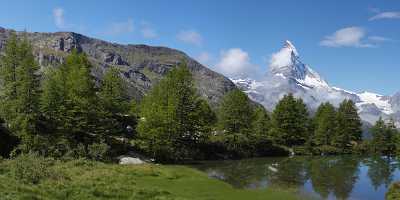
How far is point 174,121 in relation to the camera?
85312 mm

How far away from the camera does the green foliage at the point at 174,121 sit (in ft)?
264

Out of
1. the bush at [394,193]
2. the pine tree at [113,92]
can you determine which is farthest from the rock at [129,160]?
the bush at [394,193]

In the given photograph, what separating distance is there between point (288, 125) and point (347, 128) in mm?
25810

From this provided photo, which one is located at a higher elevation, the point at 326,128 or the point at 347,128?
the point at 347,128

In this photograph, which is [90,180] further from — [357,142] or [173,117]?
[357,142]

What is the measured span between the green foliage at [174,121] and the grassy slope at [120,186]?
20.2 meters

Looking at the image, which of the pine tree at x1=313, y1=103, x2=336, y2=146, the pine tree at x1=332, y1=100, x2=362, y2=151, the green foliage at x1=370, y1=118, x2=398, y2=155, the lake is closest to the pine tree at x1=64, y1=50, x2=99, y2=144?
the lake

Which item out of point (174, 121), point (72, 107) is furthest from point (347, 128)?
point (72, 107)

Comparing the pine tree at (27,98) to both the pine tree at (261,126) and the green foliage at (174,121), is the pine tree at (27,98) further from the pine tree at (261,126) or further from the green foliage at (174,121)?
the pine tree at (261,126)

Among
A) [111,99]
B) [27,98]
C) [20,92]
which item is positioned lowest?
[27,98]

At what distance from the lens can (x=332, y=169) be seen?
8462 centimetres

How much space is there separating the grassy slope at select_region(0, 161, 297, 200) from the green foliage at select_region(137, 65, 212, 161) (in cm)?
2015

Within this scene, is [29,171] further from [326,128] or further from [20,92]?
[326,128]

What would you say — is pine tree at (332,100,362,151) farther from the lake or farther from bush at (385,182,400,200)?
bush at (385,182,400,200)
